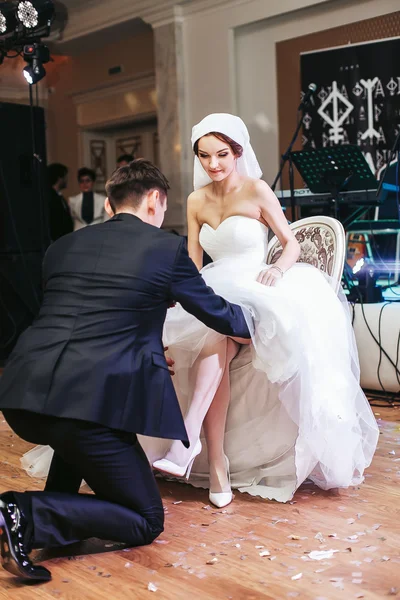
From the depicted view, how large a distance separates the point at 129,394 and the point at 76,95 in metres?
9.22

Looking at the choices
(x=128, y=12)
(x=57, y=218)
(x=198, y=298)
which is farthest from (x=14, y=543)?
(x=128, y=12)

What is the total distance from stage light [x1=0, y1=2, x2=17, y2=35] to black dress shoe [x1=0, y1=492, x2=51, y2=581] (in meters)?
4.50

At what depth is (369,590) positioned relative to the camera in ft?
6.66

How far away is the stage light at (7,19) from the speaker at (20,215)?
1.82 feet

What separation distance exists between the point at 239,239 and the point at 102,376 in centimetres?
123

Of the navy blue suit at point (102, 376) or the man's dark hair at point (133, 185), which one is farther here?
the man's dark hair at point (133, 185)

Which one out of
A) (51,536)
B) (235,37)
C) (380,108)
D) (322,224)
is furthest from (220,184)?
(235,37)

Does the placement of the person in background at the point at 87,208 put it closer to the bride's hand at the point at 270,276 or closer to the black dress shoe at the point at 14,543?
the bride's hand at the point at 270,276

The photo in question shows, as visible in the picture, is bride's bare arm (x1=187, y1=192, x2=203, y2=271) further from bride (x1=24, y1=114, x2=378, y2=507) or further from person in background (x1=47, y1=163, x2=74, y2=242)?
person in background (x1=47, y1=163, x2=74, y2=242)

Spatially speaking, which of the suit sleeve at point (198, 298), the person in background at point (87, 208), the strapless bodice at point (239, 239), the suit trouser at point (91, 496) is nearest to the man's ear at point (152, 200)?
the suit sleeve at point (198, 298)

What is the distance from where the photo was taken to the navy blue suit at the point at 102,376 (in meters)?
2.15

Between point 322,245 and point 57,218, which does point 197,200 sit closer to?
point 322,245

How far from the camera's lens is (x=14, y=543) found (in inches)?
80.8

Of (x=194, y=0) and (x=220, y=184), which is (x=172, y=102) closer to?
(x=194, y=0)
